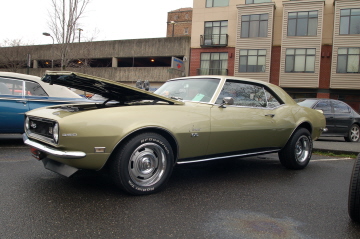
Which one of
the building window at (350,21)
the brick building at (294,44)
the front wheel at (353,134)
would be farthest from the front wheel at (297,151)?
the building window at (350,21)

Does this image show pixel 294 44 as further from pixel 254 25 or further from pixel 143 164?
pixel 143 164

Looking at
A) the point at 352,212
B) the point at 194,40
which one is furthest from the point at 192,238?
the point at 194,40

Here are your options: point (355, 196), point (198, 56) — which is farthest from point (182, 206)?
point (198, 56)

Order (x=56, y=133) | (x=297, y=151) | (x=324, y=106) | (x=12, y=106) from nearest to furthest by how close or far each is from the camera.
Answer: (x=56, y=133) < (x=297, y=151) < (x=12, y=106) < (x=324, y=106)

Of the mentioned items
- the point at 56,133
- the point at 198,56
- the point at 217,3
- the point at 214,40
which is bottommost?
the point at 56,133

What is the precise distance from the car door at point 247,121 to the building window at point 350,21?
79.1 feet

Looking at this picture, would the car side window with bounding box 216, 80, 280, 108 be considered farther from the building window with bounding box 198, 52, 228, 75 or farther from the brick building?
the building window with bounding box 198, 52, 228, 75

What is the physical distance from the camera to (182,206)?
123 inches

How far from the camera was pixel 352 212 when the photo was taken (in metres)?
2.80

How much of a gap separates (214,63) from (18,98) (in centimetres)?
2424

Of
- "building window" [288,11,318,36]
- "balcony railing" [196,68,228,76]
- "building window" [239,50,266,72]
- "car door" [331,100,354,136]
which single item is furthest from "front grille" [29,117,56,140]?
"building window" [288,11,318,36]

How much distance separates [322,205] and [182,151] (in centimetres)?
165

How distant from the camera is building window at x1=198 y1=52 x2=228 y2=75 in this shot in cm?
2844

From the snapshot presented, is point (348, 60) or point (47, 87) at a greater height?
point (348, 60)
